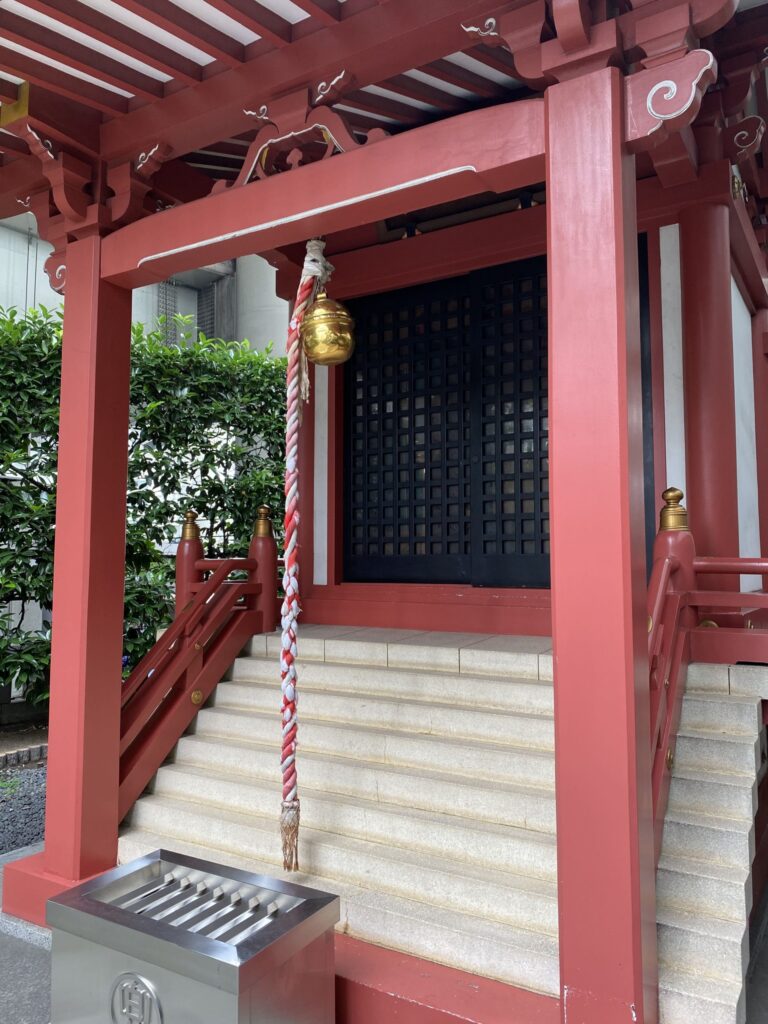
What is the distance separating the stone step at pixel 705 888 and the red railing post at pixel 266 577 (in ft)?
10.2

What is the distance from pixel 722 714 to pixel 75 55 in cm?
395

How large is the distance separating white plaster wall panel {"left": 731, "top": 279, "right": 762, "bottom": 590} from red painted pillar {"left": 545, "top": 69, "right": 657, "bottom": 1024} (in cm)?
271

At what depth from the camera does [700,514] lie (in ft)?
15.0

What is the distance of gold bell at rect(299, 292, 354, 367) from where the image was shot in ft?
12.7

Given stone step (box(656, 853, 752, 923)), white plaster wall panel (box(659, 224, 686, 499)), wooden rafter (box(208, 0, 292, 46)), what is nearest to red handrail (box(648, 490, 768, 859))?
stone step (box(656, 853, 752, 923))

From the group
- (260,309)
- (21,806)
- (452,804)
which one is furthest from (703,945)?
(260,309)

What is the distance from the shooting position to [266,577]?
5395 millimetres

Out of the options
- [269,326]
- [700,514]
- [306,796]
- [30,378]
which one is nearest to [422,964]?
[306,796]

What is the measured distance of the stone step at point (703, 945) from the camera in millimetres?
2525

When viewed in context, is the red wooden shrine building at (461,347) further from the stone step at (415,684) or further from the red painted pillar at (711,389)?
A: the stone step at (415,684)

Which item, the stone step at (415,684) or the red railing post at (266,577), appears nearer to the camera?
the stone step at (415,684)

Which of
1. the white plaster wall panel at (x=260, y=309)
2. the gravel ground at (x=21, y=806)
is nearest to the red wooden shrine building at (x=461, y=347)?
the gravel ground at (x=21, y=806)

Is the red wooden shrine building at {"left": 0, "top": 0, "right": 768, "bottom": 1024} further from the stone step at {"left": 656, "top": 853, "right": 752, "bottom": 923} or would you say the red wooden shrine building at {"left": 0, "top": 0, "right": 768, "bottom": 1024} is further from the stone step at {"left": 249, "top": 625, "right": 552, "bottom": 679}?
the stone step at {"left": 249, "top": 625, "right": 552, "bottom": 679}

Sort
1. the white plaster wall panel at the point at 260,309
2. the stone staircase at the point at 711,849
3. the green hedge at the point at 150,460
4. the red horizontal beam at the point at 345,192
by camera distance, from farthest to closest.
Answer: the white plaster wall panel at the point at 260,309 < the green hedge at the point at 150,460 < the red horizontal beam at the point at 345,192 < the stone staircase at the point at 711,849
